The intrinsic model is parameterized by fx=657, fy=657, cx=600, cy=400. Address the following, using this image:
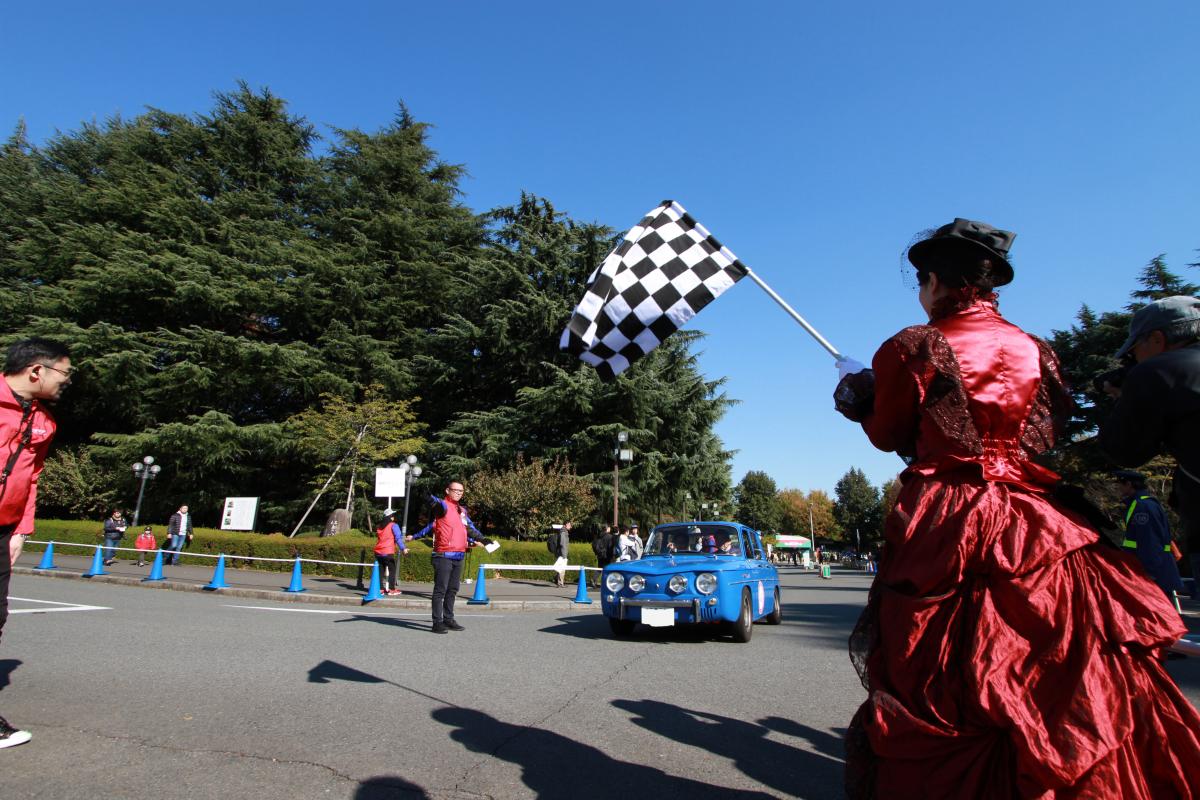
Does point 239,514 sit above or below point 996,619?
above

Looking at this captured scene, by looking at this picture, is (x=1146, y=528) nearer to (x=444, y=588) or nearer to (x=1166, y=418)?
(x=1166, y=418)

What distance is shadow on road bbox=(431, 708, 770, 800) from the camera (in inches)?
113

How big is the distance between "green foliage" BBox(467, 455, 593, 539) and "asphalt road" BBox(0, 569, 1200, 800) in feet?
49.6

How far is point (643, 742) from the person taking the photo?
11.8ft

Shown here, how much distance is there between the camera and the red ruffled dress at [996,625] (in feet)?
4.94

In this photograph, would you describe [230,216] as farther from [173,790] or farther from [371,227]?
[173,790]

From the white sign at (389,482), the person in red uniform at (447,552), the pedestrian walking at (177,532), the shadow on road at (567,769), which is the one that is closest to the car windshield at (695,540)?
the person in red uniform at (447,552)

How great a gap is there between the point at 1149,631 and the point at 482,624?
874cm

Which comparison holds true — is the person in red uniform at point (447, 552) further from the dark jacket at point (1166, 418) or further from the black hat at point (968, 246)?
the dark jacket at point (1166, 418)

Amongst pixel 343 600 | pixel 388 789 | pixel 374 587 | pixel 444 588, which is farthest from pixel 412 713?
pixel 343 600

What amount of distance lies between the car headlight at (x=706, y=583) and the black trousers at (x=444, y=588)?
315cm

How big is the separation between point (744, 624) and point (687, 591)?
0.92m

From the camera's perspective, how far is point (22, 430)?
11.4 feet

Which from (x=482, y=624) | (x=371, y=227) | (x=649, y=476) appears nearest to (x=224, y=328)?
(x=371, y=227)
